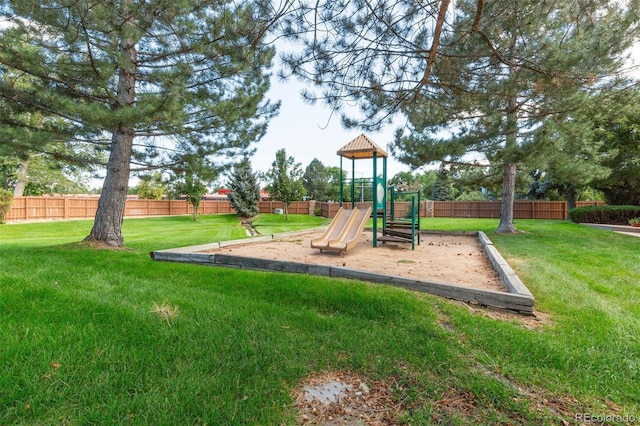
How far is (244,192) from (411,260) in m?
16.4

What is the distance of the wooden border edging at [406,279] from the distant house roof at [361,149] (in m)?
3.48

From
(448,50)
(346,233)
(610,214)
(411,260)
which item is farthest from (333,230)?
(610,214)

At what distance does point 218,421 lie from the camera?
159cm

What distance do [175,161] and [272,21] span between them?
4.66 m

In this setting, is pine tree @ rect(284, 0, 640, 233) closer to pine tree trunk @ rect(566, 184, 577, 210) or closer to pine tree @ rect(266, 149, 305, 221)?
pine tree trunk @ rect(566, 184, 577, 210)

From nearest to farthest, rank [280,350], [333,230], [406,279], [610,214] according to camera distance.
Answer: [280,350]
[406,279]
[333,230]
[610,214]

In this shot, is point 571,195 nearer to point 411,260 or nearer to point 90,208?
point 411,260

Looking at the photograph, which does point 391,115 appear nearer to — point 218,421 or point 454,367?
point 454,367

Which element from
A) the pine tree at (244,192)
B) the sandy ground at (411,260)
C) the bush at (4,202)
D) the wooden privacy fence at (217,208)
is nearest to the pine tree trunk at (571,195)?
the wooden privacy fence at (217,208)

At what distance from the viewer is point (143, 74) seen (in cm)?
621

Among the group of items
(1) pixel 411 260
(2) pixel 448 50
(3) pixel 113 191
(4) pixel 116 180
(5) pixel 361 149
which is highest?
(2) pixel 448 50

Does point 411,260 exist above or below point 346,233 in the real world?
below

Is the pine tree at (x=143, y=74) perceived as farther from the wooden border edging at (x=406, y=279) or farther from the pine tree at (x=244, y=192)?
the pine tree at (x=244, y=192)

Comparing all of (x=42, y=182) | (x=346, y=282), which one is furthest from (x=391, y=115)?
(x=42, y=182)
